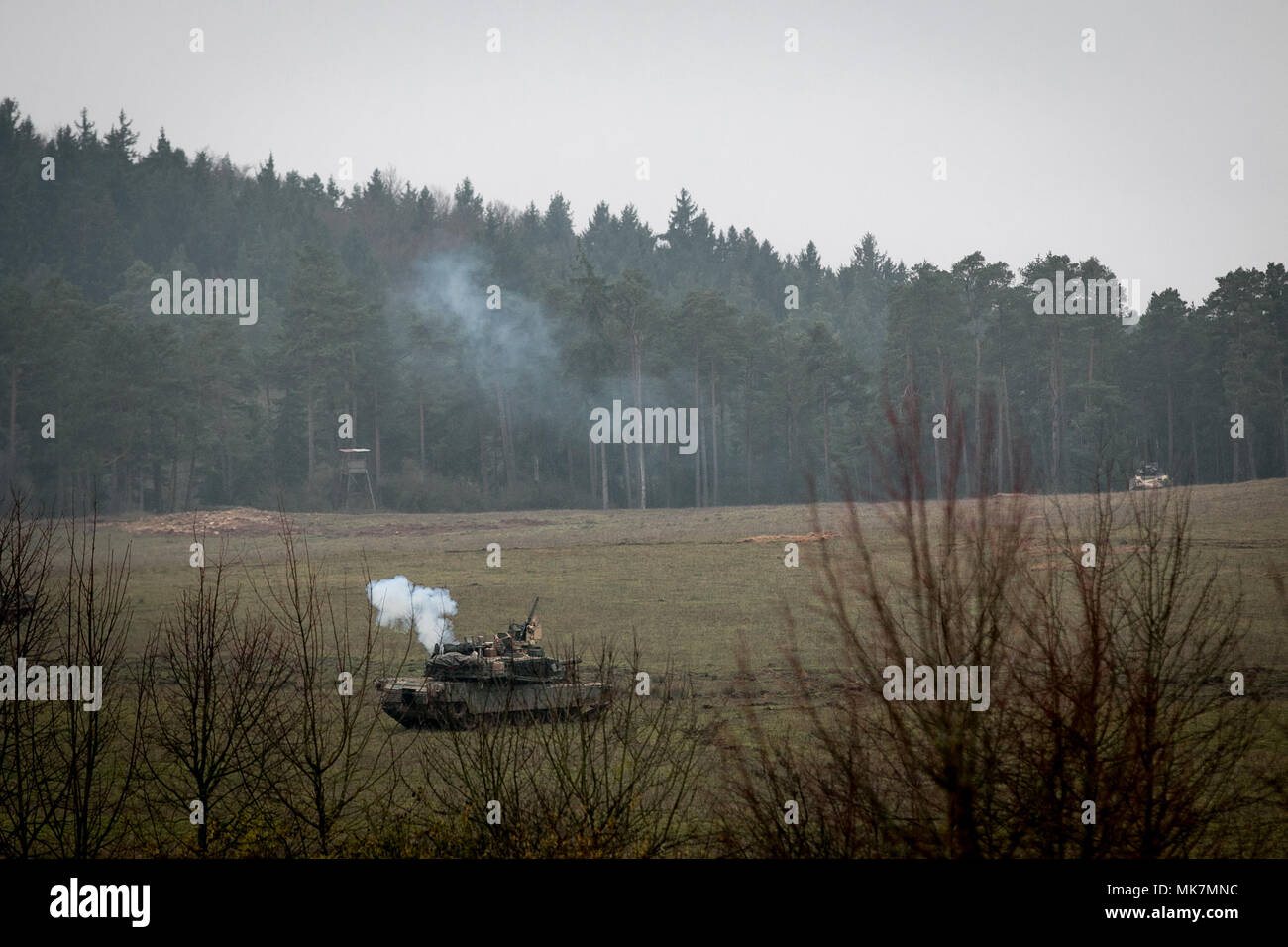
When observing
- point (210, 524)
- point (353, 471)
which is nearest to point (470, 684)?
point (210, 524)

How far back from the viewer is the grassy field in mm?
37000

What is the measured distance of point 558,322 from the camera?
8894 centimetres

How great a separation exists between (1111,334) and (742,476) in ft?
86.3

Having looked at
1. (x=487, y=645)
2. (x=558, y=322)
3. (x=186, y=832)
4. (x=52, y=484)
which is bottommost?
(x=186, y=832)

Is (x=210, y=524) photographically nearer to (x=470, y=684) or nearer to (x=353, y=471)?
(x=353, y=471)

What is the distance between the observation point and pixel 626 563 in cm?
5206

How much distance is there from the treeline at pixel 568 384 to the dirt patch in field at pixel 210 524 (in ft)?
22.4

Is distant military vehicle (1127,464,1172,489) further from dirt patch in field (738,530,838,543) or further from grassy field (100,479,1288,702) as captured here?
dirt patch in field (738,530,838,543)

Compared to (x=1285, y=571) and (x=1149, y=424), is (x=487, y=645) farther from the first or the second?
(x=1149, y=424)

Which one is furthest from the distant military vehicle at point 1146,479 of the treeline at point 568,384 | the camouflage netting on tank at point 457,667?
the camouflage netting on tank at point 457,667

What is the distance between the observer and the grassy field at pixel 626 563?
37000mm

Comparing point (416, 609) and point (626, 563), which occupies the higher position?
point (626, 563)

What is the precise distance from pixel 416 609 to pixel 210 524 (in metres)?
34.5
